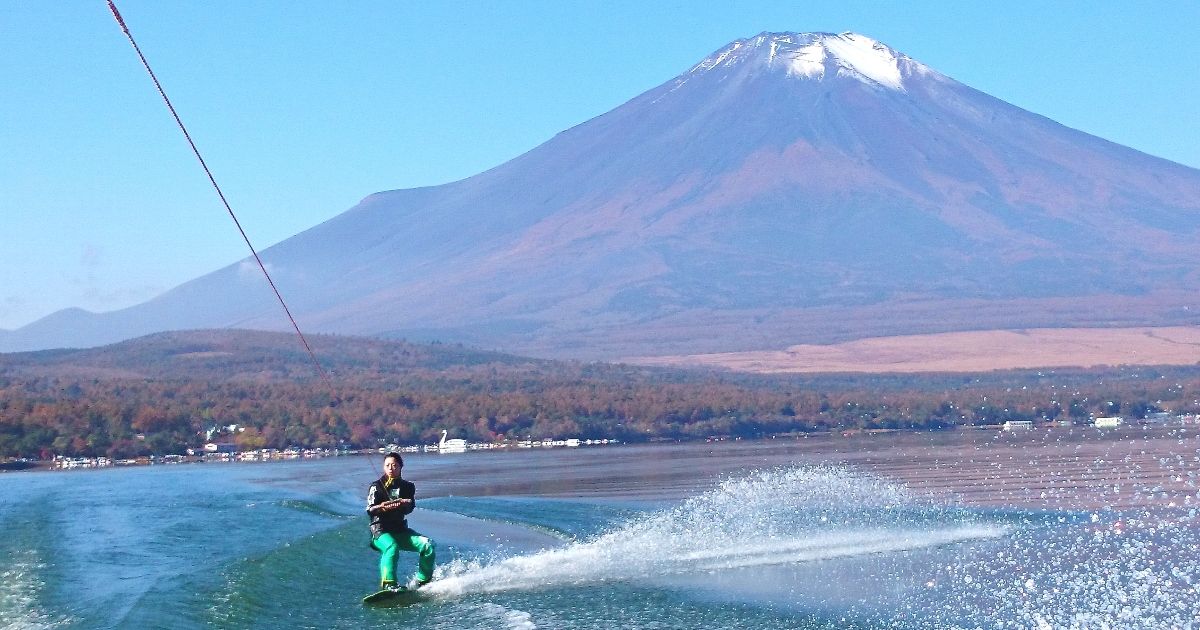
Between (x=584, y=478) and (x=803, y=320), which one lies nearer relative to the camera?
(x=584, y=478)

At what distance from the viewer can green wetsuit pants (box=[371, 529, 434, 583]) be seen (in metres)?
15.9

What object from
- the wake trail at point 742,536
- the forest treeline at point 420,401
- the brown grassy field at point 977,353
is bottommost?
the wake trail at point 742,536

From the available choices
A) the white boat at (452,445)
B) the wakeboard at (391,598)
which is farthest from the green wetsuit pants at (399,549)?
the white boat at (452,445)

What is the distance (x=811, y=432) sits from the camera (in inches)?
2307

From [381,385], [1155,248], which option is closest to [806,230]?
[1155,248]

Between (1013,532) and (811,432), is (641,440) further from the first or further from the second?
(1013,532)

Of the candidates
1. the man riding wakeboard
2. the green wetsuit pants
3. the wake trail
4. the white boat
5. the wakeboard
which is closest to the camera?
the wakeboard

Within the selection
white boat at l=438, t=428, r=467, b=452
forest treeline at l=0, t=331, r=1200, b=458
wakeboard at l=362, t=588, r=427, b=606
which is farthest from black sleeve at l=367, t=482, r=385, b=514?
white boat at l=438, t=428, r=467, b=452

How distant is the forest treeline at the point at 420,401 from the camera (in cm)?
4791

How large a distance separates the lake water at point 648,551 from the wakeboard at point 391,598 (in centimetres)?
20

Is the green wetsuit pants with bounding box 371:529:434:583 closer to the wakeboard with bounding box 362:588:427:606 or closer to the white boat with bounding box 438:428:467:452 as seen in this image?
the wakeboard with bounding box 362:588:427:606

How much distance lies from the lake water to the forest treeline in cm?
1340

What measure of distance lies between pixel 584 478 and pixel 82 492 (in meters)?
11.4

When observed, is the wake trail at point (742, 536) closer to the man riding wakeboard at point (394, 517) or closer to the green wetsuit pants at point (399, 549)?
the green wetsuit pants at point (399, 549)
